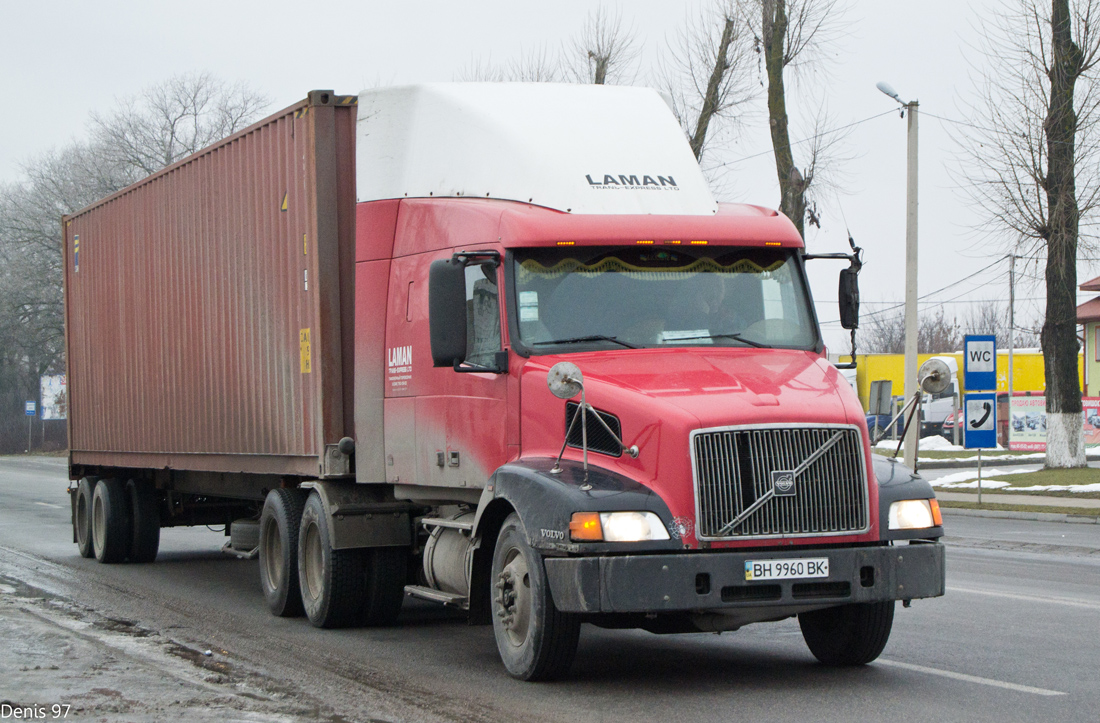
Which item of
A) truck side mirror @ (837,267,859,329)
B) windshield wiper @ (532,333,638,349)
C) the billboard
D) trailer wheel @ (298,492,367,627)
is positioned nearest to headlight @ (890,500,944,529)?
windshield wiper @ (532,333,638,349)

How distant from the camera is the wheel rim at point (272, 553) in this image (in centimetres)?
1150

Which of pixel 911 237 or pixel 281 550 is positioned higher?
pixel 911 237

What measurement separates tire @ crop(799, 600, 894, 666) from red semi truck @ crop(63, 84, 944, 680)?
0.06ft

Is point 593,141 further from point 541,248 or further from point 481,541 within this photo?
point 481,541

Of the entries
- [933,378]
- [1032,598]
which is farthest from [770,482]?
[1032,598]

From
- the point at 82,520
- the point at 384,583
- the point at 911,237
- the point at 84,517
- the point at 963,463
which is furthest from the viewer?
the point at 963,463

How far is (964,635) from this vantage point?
9617mm

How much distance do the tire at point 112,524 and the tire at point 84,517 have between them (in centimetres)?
31

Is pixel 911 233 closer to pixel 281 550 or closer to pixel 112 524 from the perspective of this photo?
pixel 112 524

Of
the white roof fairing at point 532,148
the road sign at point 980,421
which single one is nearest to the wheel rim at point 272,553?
the white roof fairing at point 532,148

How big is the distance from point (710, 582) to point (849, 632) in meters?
1.51

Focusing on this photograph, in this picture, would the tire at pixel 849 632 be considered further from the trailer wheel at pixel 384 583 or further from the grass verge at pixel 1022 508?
the grass verge at pixel 1022 508

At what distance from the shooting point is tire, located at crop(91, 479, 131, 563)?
51.9 feet

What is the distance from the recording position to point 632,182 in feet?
29.9
